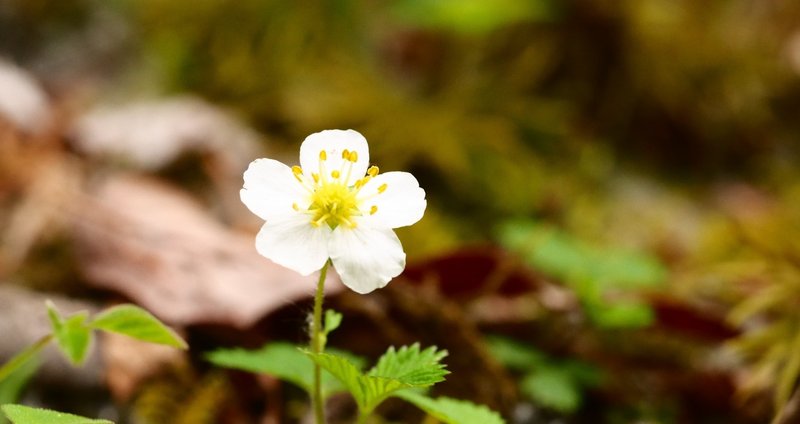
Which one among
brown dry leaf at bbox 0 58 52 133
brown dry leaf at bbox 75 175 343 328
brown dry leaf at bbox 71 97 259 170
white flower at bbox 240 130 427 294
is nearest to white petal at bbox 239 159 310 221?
white flower at bbox 240 130 427 294

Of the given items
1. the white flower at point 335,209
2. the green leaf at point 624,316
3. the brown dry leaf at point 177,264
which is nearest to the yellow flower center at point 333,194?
the white flower at point 335,209

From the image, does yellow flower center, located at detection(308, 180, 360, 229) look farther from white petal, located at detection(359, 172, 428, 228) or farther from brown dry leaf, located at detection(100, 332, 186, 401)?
brown dry leaf, located at detection(100, 332, 186, 401)

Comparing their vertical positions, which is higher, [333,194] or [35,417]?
[333,194]

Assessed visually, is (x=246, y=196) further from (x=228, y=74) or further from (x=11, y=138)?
(x=228, y=74)

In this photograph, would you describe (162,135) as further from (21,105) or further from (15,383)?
(15,383)

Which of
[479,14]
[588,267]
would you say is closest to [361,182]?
[588,267]

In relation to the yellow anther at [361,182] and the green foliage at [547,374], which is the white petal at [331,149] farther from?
the green foliage at [547,374]
